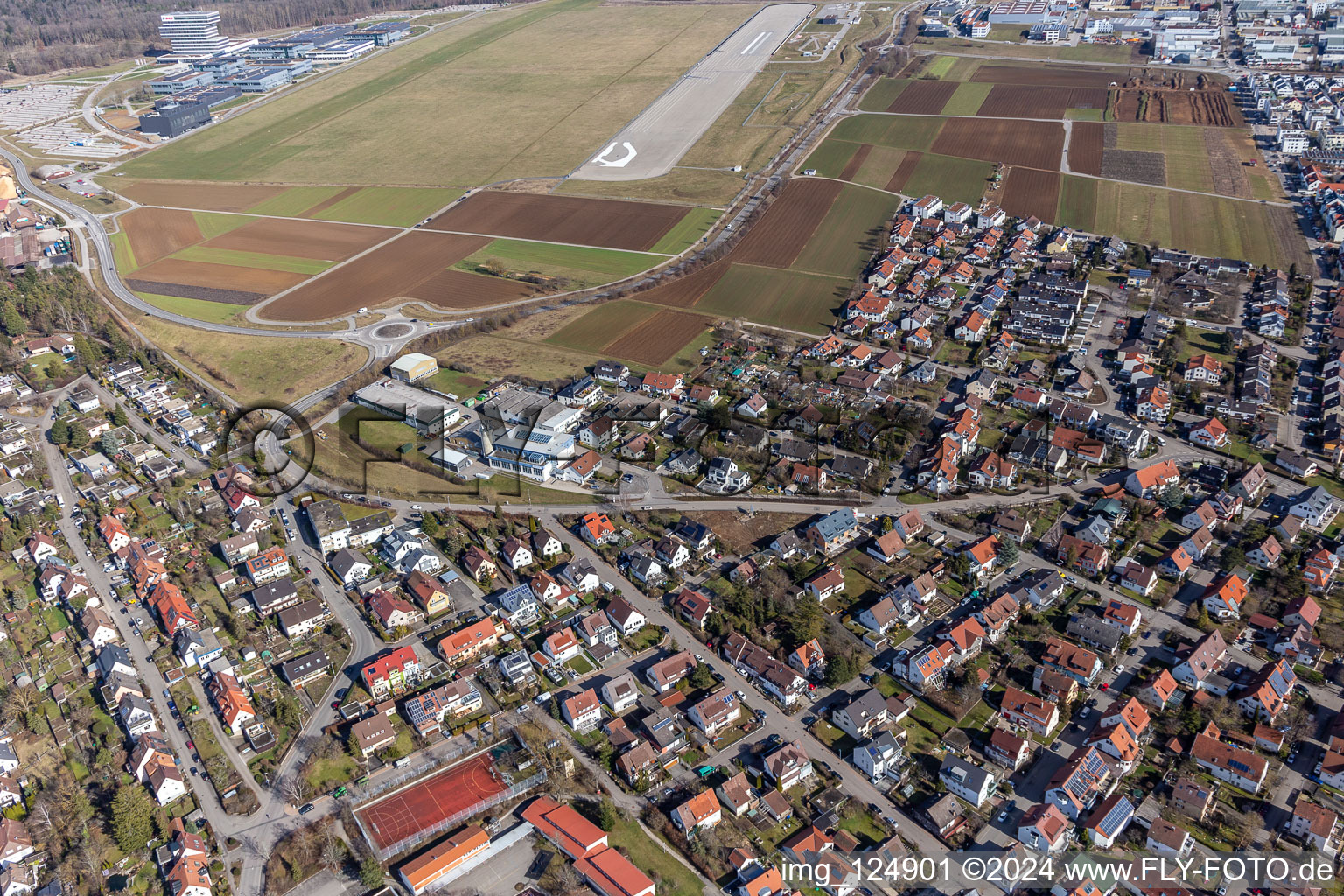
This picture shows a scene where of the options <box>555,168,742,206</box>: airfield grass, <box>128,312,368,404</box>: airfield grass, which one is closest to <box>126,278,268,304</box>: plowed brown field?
<box>128,312,368,404</box>: airfield grass

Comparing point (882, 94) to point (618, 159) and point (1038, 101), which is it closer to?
point (1038, 101)

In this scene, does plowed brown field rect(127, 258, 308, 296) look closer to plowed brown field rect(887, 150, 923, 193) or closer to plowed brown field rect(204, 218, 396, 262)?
plowed brown field rect(204, 218, 396, 262)

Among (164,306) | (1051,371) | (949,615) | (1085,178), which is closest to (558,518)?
(949,615)

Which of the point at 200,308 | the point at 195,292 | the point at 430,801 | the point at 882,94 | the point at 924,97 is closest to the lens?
the point at 430,801

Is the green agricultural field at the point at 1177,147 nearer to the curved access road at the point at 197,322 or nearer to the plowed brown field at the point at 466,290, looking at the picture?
the plowed brown field at the point at 466,290

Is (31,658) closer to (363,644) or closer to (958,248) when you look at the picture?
(363,644)

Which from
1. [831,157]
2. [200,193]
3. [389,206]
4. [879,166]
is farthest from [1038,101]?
[200,193]
